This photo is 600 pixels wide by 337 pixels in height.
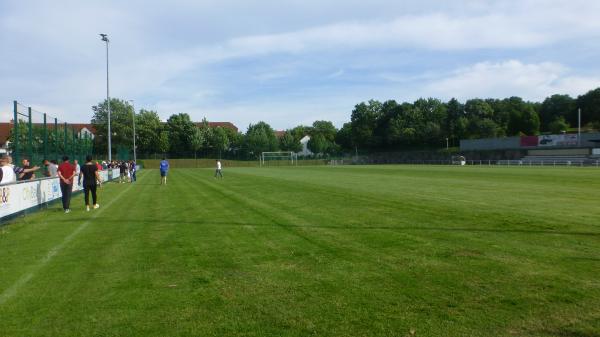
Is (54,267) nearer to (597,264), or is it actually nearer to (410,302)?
(410,302)

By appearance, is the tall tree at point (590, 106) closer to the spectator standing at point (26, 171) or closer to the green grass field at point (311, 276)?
the green grass field at point (311, 276)

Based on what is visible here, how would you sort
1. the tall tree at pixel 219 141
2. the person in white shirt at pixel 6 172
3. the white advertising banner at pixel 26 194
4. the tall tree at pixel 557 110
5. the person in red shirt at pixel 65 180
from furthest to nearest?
the tall tree at pixel 557 110 → the tall tree at pixel 219 141 → the person in red shirt at pixel 65 180 → the person in white shirt at pixel 6 172 → the white advertising banner at pixel 26 194

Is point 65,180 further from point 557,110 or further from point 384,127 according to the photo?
point 557,110

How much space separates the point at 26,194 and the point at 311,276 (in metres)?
12.3

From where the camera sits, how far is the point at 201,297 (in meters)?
5.56

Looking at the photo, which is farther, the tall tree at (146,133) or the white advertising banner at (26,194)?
the tall tree at (146,133)

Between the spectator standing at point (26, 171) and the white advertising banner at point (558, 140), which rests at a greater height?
the white advertising banner at point (558, 140)

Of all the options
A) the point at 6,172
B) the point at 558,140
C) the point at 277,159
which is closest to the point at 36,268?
the point at 6,172

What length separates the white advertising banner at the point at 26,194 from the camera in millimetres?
12632

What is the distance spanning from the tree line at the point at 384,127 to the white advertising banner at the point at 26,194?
284 feet

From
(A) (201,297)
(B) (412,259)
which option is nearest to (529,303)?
(B) (412,259)

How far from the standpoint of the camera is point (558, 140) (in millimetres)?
76875

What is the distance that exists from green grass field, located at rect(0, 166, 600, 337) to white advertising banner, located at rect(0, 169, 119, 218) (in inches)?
47.2

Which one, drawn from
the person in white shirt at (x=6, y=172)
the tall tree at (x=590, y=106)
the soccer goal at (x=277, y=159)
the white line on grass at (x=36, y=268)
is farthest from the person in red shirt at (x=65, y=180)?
the tall tree at (x=590, y=106)
